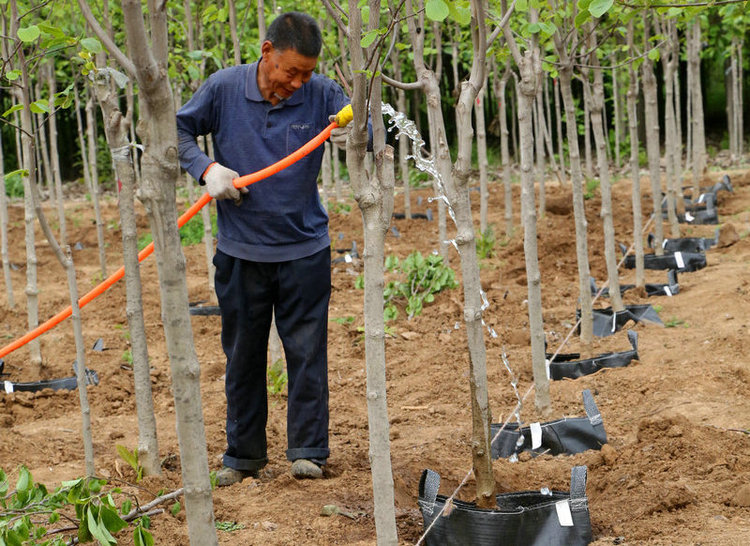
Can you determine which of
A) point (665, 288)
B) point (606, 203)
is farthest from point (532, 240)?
point (665, 288)

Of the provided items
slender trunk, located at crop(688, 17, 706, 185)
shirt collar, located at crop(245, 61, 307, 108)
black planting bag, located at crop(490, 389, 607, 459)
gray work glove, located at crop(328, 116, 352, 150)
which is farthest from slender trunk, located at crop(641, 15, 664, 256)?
gray work glove, located at crop(328, 116, 352, 150)

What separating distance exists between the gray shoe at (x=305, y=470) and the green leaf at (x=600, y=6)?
207cm

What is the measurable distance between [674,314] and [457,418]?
233 centimetres

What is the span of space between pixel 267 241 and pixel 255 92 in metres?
0.60

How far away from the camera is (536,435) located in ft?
12.0

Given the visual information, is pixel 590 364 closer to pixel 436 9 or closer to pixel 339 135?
pixel 339 135

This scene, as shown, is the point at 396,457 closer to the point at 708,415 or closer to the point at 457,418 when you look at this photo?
the point at 457,418

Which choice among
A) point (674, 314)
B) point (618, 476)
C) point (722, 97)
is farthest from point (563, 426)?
point (722, 97)

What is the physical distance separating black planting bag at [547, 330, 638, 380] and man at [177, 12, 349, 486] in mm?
1722

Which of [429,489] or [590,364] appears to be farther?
[590,364]

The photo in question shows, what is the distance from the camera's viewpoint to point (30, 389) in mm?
5219

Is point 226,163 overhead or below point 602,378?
overhead

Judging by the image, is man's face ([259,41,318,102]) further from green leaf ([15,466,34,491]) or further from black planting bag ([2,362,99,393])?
black planting bag ([2,362,99,393])

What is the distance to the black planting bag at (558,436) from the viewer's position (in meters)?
3.58
